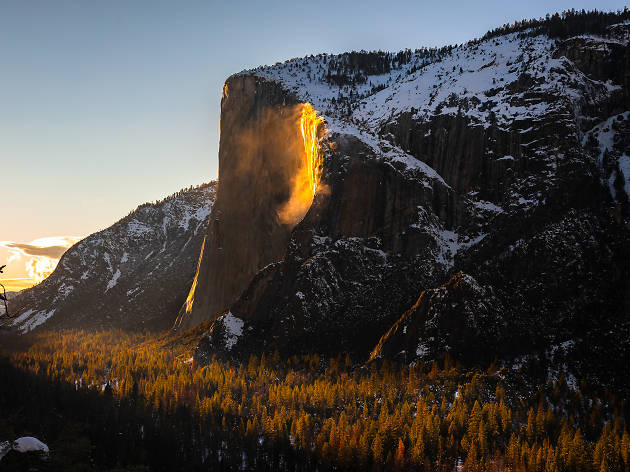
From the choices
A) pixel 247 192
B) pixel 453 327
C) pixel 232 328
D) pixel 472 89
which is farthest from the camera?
pixel 247 192

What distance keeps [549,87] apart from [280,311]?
8711 cm

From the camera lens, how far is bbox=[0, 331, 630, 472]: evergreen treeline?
93.1 metres

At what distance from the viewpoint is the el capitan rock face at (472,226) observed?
116 metres

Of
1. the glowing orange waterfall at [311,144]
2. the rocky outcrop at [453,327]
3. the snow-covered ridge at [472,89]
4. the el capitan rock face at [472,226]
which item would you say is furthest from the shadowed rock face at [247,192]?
the rocky outcrop at [453,327]

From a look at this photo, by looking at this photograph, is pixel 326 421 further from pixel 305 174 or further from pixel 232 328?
pixel 305 174

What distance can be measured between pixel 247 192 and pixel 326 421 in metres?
91.2

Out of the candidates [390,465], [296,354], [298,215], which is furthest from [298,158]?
[390,465]

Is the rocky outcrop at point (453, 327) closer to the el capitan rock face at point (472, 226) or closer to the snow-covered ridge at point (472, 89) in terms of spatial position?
the el capitan rock face at point (472, 226)

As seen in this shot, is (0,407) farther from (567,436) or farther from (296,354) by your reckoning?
(567,436)

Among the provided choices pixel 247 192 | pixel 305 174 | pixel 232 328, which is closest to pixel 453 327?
pixel 232 328

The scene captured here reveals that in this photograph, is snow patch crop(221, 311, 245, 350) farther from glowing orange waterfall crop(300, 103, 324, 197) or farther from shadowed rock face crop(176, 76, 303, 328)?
glowing orange waterfall crop(300, 103, 324, 197)

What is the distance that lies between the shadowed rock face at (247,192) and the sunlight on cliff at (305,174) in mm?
2433

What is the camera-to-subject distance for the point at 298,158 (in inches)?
6432

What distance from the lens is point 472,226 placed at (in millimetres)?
134250
